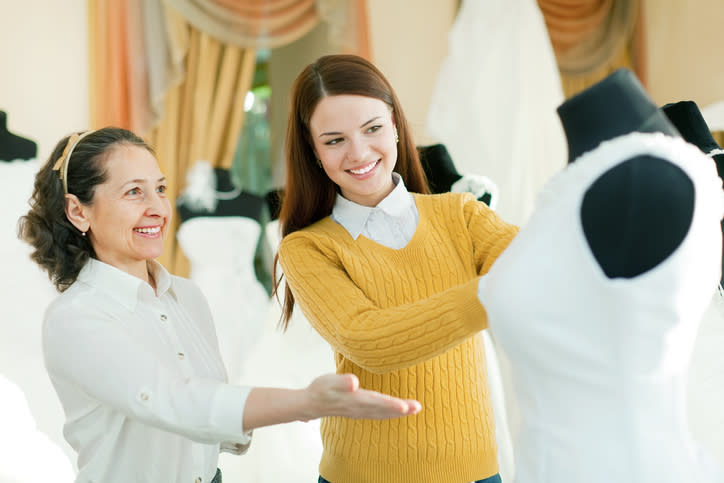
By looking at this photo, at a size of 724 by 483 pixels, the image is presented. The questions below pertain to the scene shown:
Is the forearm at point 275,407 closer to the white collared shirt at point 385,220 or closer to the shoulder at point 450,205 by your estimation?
the white collared shirt at point 385,220

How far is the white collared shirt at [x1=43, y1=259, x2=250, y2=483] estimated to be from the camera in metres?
0.98

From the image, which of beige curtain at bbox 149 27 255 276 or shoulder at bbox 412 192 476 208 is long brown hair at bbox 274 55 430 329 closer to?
shoulder at bbox 412 192 476 208

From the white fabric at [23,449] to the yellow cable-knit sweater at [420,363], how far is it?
1452 millimetres

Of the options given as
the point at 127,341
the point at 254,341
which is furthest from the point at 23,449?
the point at 127,341

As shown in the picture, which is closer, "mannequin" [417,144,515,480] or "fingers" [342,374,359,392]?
"fingers" [342,374,359,392]

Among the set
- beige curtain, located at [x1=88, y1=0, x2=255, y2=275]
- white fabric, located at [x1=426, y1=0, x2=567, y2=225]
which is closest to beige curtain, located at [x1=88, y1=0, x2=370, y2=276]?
beige curtain, located at [x1=88, y1=0, x2=255, y2=275]

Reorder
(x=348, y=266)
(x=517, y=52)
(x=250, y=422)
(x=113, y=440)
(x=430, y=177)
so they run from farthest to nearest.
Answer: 1. (x=517, y=52)
2. (x=430, y=177)
3. (x=348, y=266)
4. (x=113, y=440)
5. (x=250, y=422)

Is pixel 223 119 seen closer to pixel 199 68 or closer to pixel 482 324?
pixel 199 68

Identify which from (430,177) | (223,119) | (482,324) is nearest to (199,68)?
(223,119)

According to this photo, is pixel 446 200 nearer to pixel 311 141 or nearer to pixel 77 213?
pixel 311 141

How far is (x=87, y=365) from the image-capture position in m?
1.03

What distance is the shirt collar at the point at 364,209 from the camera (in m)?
1.34

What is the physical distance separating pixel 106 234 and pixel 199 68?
7.09 feet

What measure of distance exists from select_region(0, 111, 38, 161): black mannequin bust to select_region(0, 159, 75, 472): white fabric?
0.11 ft
